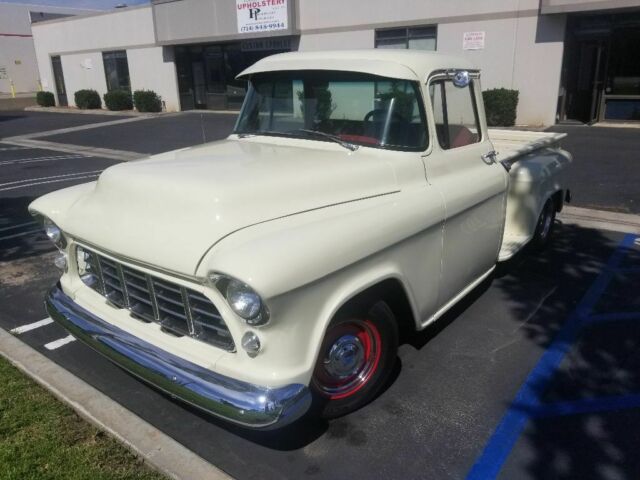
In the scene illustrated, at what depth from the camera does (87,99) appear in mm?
25656

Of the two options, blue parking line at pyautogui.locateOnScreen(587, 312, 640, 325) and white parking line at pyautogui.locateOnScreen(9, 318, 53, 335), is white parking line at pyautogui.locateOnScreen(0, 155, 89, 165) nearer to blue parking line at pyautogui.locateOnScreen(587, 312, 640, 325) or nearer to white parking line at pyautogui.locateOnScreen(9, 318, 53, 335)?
white parking line at pyautogui.locateOnScreen(9, 318, 53, 335)

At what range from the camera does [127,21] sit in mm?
24078

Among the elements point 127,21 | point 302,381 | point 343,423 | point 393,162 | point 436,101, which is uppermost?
point 127,21

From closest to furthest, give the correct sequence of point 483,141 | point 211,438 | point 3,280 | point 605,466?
point 605,466 < point 211,438 < point 483,141 < point 3,280

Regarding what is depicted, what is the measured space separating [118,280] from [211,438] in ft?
3.33

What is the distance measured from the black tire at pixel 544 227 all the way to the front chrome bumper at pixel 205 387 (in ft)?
12.1

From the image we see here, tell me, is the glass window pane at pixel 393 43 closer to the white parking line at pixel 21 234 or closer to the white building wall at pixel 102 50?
the white building wall at pixel 102 50

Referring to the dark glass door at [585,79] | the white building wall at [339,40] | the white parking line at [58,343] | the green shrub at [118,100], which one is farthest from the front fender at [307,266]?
the green shrub at [118,100]

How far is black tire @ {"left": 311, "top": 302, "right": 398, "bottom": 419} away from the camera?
2812mm

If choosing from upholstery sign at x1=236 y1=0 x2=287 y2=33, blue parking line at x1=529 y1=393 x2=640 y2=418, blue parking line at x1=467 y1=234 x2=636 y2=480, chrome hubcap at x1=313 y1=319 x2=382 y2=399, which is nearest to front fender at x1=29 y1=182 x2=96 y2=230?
chrome hubcap at x1=313 y1=319 x2=382 y2=399

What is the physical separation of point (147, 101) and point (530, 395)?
74.7 ft

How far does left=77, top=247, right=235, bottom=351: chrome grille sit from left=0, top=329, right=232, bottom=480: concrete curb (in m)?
0.61

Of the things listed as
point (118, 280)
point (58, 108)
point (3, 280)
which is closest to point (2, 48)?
point (58, 108)

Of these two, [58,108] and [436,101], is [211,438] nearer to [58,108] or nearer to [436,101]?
[436,101]
